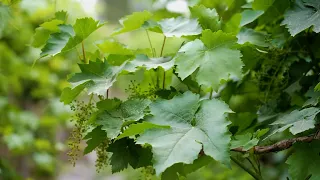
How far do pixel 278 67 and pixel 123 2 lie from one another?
4.28 metres

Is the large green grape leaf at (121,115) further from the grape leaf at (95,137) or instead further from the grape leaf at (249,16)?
the grape leaf at (249,16)

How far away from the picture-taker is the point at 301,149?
0.78m

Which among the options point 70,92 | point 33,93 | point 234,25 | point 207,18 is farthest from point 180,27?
point 33,93

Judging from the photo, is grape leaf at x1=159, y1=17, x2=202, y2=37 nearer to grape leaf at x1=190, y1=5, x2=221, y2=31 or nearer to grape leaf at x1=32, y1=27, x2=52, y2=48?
grape leaf at x1=190, y1=5, x2=221, y2=31

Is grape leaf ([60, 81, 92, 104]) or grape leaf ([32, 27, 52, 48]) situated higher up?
grape leaf ([32, 27, 52, 48])

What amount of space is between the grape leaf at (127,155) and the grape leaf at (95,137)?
0.03 meters

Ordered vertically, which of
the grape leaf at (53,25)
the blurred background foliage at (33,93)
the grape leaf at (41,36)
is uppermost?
the grape leaf at (53,25)

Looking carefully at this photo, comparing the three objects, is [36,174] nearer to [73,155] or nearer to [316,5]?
[73,155]

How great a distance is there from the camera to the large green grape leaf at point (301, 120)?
2.36 feet

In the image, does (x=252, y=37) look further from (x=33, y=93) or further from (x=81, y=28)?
(x=33, y=93)

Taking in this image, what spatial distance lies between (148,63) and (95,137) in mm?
184

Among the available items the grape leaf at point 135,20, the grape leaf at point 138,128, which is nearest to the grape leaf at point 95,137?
the grape leaf at point 138,128

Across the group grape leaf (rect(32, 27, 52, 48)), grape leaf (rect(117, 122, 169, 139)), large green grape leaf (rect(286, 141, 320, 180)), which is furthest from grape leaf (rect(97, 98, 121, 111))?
large green grape leaf (rect(286, 141, 320, 180))

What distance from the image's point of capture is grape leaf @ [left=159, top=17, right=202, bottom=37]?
853mm
